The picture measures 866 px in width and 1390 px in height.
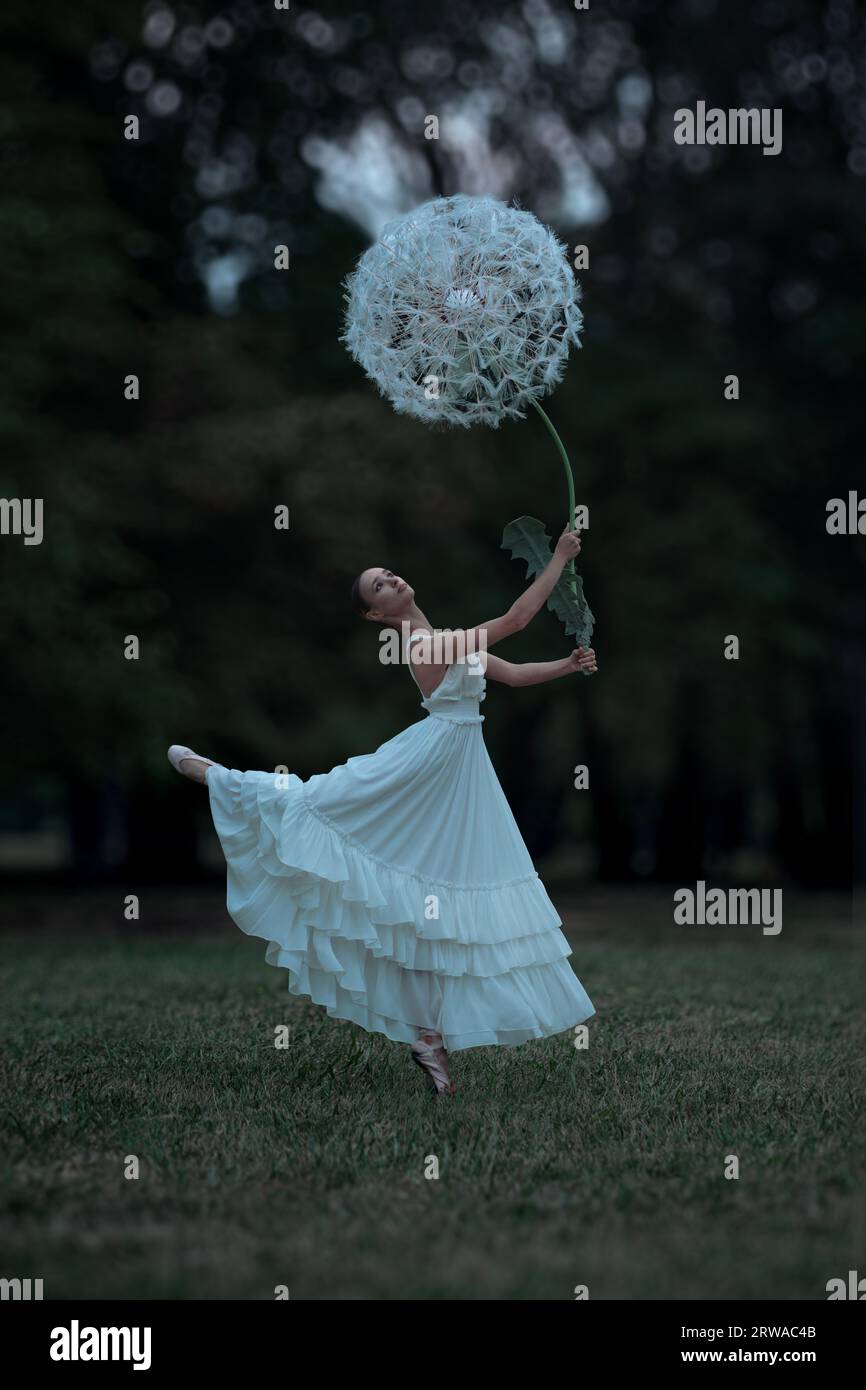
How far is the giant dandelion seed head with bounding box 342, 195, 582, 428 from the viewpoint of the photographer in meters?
6.71

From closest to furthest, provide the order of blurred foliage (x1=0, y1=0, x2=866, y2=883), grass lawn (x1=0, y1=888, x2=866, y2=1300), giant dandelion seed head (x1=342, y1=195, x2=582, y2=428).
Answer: grass lawn (x1=0, y1=888, x2=866, y2=1300) → giant dandelion seed head (x1=342, y1=195, x2=582, y2=428) → blurred foliage (x1=0, y1=0, x2=866, y2=883)

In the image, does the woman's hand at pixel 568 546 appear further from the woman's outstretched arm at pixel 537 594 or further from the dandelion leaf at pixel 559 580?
the dandelion leaf at pixel 559 580

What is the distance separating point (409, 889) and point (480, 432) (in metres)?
15.7

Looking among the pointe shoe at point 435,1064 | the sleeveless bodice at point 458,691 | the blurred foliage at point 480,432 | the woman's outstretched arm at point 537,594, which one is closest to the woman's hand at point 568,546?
the woman's outstretched arm at point 537,594

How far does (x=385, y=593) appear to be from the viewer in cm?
696

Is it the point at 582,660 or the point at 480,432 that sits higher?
the point at 480,432

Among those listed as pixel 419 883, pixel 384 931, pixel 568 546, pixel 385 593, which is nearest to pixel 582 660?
pixel 568 546

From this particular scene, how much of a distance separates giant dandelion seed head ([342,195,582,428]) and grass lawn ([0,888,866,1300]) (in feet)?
10.3

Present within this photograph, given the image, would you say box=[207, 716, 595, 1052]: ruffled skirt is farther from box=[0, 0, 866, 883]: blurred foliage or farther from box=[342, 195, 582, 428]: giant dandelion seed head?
box=[0, 0, 866, 883]: blurred foliage

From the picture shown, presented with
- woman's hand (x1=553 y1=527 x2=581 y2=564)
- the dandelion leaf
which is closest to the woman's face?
the dandelion leaf

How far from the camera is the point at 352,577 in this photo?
19875mm

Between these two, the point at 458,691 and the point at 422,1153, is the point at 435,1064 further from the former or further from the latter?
the point at 458,691

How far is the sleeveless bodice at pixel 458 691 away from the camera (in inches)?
268

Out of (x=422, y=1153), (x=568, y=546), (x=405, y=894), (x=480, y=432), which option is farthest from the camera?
(x=480, y=432)
